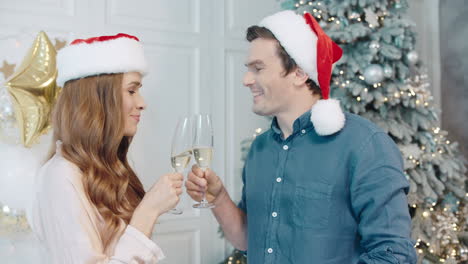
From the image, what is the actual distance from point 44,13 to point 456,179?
2.76 meters

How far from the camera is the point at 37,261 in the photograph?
266 cm

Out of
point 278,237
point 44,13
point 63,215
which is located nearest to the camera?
point 63,215

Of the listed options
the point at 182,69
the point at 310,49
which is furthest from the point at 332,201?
the point at 182,69

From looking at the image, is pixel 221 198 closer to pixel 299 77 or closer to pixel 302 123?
pixel 302 123

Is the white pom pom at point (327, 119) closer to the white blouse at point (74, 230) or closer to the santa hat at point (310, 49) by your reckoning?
the santa hat at point (310, 49)

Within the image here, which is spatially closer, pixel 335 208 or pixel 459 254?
pixel 335 208

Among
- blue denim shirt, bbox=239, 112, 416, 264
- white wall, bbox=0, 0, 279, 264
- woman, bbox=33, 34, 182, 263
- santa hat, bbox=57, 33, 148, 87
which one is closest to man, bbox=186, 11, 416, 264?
blue denim shirt, bbox=239, 112, 416, 264

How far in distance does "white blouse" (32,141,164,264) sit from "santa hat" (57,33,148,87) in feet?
1.40

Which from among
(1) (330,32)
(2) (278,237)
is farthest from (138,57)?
(1) (330,32)

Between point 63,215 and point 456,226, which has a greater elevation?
point 63,215

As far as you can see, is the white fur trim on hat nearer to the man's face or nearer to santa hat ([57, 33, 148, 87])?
the man's face

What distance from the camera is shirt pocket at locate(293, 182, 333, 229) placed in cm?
156

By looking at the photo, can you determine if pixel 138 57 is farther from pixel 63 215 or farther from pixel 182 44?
pixel 182 44

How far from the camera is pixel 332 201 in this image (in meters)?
1.56
